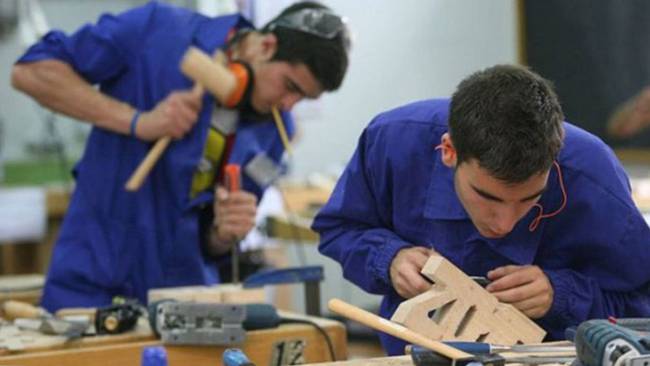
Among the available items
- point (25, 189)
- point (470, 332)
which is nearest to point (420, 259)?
point (470, 332)

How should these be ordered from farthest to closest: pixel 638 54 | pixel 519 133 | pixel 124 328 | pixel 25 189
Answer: pixel 25 189, pixel 638 54, pixel 124 328, pixel 519 133

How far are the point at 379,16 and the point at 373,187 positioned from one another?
281 cm

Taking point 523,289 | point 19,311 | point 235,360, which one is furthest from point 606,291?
point 19,311

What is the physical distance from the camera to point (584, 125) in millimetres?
4645

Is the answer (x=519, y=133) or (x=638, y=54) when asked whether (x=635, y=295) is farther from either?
(x=638, y=54)

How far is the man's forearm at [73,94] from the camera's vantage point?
290cm

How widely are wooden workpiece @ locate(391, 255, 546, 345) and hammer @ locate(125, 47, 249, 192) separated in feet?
3.49

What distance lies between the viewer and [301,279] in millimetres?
2654

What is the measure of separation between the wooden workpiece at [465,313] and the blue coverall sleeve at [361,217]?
201 millimetres

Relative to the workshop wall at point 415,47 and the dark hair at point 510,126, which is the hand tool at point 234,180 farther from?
the workshop wall at point 415,47

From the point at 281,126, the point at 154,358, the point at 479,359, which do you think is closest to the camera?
the point at 479,359

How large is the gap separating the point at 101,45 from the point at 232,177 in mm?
444

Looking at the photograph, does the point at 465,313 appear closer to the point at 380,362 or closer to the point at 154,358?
the point at 380,362

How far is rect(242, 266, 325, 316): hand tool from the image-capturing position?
2.59 meters
